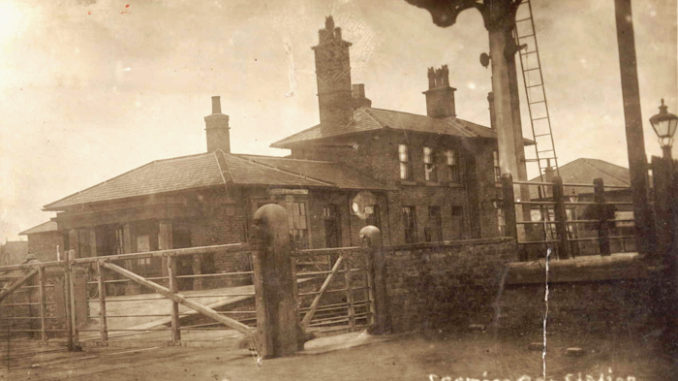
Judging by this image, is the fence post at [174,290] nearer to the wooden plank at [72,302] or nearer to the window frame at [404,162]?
the wooden plank at [72,302]

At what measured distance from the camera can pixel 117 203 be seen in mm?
20922

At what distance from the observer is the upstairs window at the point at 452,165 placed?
27906mm

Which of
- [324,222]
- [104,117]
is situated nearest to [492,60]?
[104,117]

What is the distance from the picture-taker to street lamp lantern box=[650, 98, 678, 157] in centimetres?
798

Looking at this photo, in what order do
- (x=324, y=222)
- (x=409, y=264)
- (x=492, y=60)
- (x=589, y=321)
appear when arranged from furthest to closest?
(x=324, y=222) < (x=409, y=264) < (x=492, y=60) < (x=589, y=321)

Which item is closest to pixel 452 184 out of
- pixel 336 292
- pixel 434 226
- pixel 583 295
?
pixel 434 226

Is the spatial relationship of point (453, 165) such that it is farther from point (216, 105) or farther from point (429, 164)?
point (216, 105)

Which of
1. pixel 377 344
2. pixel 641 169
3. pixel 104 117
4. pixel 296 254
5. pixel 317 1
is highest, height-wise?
pixel 317 1

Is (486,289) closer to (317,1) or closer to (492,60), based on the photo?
(492,60)

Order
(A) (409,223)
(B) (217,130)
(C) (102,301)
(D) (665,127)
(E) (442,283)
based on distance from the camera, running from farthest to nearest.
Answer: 1. (A) (409,223)
2. (B) (217,130)
3. (C) (102,301)
4. (E) (442,283)
5. (D) (665,127)

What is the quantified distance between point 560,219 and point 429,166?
19536mm

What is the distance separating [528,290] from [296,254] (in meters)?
2.64

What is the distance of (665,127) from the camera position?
817 cm

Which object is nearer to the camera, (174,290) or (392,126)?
(174,290)
